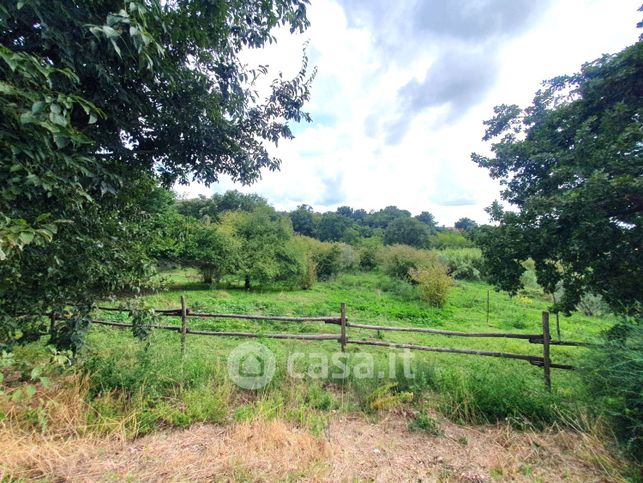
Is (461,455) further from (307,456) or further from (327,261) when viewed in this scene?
(327,261)

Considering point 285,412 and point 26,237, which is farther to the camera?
point 285,412

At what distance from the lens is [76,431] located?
2.39 m

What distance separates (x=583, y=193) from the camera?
355 cm

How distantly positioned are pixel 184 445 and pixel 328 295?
11268mm

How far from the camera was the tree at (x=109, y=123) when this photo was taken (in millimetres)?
1396

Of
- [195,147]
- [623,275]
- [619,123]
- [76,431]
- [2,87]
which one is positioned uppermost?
[619,123]

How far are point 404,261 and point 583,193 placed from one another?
12945 mm

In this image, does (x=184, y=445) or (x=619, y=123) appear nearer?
(x=184, y=445)

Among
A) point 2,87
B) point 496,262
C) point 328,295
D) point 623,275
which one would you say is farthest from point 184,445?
point 328,295

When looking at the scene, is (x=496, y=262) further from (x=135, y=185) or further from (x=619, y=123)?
(x=135, y=185)

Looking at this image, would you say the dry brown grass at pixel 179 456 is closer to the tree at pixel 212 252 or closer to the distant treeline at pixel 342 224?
the tree at pixel 212 252

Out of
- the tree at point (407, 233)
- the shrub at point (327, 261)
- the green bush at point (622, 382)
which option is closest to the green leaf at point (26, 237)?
the green bush at point (622, 382)

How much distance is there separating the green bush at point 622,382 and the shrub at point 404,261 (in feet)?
40.4

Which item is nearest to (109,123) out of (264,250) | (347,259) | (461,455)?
(461,455)
